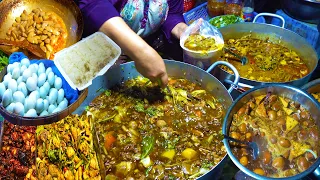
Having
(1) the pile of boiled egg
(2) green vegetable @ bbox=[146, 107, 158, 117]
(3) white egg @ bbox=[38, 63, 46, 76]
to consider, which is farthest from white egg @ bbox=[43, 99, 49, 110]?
(2) green vegetable @ bbox=[146, 107, 158, 117]

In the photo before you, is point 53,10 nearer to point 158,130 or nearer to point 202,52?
point 202,52

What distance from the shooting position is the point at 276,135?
1655 millimetres

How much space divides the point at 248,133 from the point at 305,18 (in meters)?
2.29

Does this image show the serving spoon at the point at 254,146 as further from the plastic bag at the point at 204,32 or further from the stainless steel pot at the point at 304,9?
the stainless steel pot at the point at 304,9

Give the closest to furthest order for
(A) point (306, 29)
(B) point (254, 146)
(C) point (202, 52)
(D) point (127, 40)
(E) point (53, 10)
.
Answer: (B) point (254, 146) → (D) point (127, 40) → (C) point (202, 52) → (E) point (53, 10) → (A) point (306, 29)

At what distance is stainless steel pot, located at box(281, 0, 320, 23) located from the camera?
322cm

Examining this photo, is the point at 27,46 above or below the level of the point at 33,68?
below

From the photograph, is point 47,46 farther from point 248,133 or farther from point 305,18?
point 305,18

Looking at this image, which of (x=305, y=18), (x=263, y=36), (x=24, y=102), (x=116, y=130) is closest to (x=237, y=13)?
(x=263, y=36)

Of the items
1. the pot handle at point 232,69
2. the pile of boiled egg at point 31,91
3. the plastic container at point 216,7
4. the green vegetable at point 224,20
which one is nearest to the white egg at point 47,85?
the pile of boiled egg at point 31,91

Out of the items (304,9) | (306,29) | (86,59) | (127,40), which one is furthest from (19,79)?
(306,29)

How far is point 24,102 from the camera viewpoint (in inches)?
65.6

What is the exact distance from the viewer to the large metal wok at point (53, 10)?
8.35 ft

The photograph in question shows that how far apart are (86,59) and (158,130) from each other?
2.23 feet
